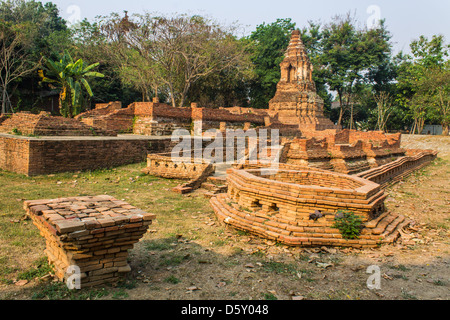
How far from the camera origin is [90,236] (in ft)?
10.2

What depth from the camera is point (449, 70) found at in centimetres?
2625

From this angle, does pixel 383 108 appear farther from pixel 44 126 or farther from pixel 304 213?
pixel 304 213

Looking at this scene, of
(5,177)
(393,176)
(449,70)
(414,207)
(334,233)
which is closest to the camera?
(334,233)

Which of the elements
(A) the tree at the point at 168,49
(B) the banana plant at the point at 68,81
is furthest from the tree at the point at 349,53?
(B) the banana plant at the point at 68,81

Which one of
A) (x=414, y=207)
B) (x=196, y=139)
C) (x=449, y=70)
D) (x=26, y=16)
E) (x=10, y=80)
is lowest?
(x=414, y=207)

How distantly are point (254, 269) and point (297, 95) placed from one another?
24.3 m

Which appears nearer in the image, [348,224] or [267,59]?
[348,224]

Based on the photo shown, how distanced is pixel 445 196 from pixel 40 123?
12877mm

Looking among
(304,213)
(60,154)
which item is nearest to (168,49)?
(60,154)

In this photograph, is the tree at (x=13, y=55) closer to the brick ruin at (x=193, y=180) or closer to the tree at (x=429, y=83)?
the brick ruin at (x=193, y=180)

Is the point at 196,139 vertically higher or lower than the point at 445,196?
higher
